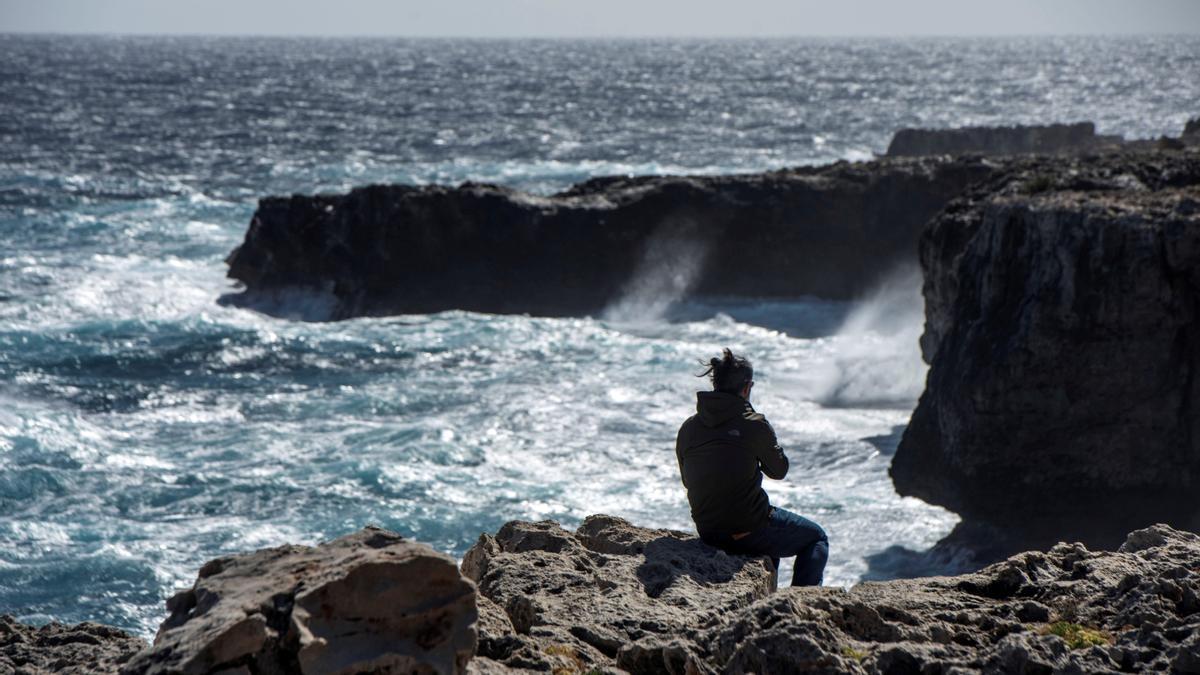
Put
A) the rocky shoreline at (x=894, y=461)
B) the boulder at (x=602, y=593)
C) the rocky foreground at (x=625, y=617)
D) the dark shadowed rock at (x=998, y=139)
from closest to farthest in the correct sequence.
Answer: the rocky foreground at (x=625, y=617) < the rocky shoreline at (x=894, y=461) < the boulder at (x=602, y=593) < the dark shadowed rock at (x=998, y=139)

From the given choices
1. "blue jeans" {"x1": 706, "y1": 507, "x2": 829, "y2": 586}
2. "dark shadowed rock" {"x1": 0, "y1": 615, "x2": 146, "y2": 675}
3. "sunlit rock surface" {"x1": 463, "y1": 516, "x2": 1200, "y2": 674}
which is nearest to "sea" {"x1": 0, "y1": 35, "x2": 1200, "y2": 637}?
"blue jeans" {"x1": 706, "y1": 507, "x2": 829, "y2": 586}

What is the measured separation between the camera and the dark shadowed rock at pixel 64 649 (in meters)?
5.36

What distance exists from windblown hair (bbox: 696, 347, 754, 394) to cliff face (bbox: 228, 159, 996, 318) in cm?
1894

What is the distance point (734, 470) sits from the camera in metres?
7.06

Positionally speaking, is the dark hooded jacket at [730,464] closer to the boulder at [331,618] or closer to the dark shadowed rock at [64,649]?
the boulder at [331,618]

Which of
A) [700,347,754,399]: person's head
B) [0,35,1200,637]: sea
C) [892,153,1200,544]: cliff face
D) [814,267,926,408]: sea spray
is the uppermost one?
[700,347,754,399]: person's head

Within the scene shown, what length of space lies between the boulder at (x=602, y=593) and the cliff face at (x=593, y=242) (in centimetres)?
1913

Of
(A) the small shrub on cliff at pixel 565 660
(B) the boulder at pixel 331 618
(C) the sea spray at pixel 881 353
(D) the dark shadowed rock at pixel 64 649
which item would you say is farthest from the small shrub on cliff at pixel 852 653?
(C) the sea spray at pixel 881 353

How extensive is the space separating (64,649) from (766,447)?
3554mm

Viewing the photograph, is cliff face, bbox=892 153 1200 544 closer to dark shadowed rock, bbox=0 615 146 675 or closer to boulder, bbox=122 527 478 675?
dark shadowed rock, bbox=0 615 146 675

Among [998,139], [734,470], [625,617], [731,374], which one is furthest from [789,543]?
[998,139]

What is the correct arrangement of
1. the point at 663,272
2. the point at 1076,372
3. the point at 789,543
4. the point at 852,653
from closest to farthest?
1. the point at 852,653
2. the point at 789,543
3. the point at 1076,372
4. the point at 663,272

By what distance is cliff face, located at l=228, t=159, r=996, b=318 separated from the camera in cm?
2647

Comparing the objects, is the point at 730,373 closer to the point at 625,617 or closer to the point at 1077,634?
the point at 625,617
